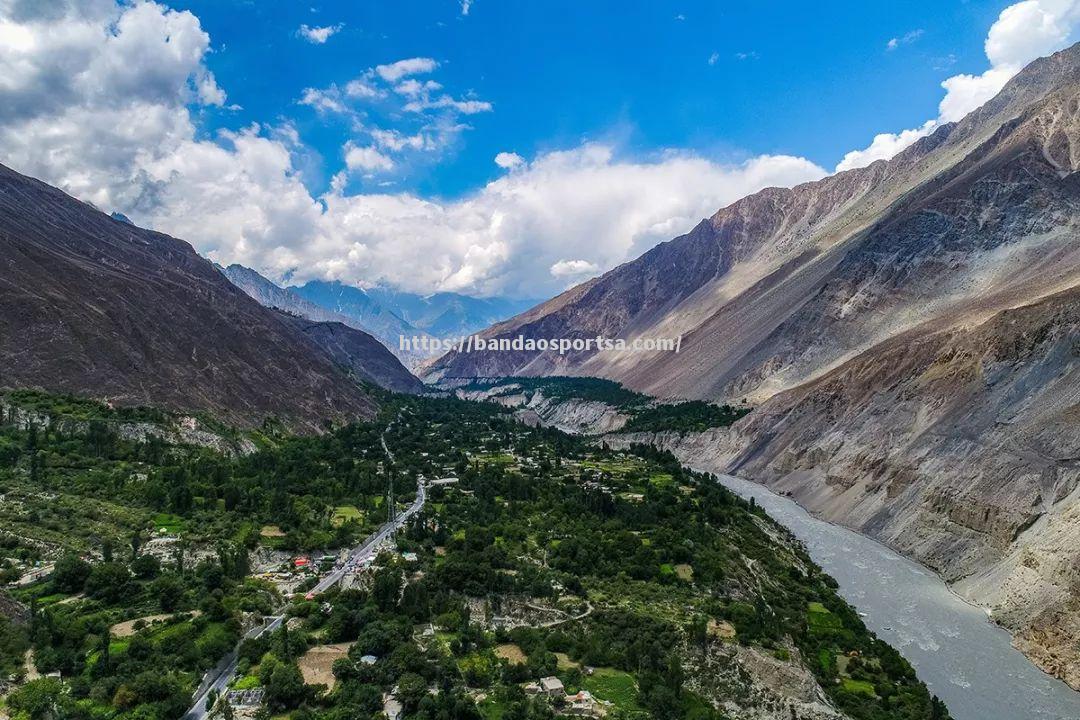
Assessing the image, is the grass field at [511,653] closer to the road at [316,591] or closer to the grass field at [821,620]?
the road at [316,591]

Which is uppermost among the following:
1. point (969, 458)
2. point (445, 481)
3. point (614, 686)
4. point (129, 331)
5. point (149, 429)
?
point (129, 331)

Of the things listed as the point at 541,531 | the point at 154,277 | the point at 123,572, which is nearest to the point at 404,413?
the point at 154,277

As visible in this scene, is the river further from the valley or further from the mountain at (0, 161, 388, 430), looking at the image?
the mountain at (0, 161, 388, 430)

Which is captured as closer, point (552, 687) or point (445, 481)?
point (552, 687)

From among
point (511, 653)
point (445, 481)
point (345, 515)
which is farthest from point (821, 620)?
point (445, 481)

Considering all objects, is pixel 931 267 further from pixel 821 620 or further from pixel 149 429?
pixel 149 429

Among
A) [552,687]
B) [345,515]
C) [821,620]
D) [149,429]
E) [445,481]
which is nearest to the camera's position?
[552,687]

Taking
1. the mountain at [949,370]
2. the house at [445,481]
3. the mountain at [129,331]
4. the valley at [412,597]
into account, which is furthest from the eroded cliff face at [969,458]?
the mountain at [129,331]

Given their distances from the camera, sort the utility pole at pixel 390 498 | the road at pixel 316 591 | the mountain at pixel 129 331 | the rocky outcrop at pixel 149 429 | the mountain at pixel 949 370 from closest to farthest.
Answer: the road at pixel 316 591 < the mountain at pixel 949 370 < the utility pole at pixel 390 498 < the rocky outcrop at pixel 149 429 < the mountain at pixel 129 331
